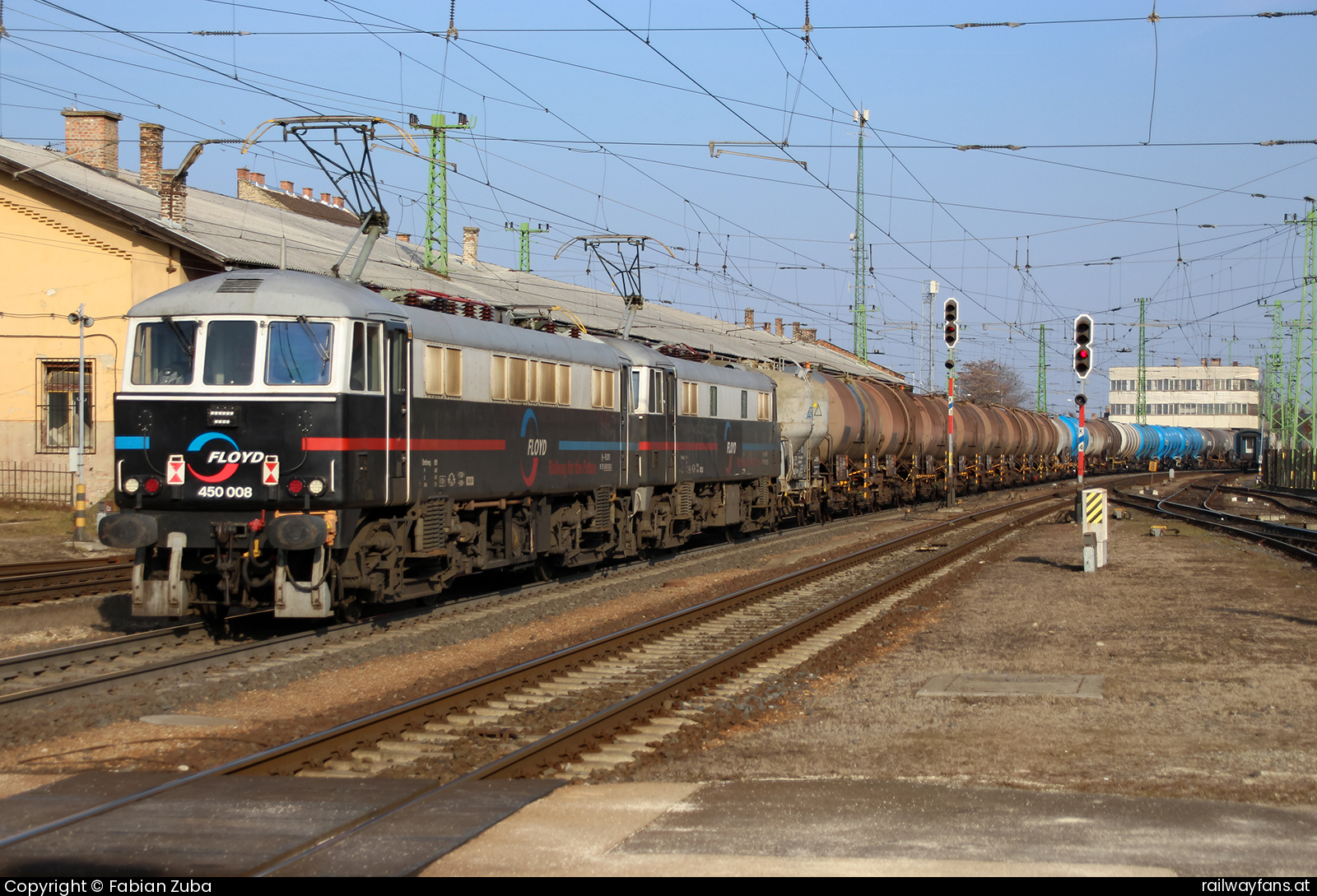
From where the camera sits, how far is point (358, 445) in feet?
43.4

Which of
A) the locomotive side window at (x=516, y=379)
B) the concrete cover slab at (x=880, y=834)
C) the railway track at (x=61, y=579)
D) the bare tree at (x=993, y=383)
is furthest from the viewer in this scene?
the bare tree at (x=993, y=383)

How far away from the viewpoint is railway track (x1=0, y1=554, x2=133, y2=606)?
1634 centimetres

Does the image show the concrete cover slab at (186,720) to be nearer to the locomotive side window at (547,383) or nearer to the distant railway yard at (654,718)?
the distant railway yard at (654,718)

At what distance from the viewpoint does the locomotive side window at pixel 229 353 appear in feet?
42.6

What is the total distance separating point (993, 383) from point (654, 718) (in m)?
148

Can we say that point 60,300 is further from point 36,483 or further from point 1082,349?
point 1082,349

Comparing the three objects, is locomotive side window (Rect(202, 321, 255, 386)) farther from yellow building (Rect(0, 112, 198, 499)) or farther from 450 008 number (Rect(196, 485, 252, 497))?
yellow building (Rect(0, 112, 198, 499))

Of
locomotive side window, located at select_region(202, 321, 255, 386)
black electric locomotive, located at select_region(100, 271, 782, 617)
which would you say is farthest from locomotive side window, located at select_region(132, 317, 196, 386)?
locomotive side window, located at select_region(202, 321, 255, 386)

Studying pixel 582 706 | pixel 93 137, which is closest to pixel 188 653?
pixel 582 706

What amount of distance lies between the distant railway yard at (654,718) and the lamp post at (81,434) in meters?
9.78

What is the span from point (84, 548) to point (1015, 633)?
17797mm

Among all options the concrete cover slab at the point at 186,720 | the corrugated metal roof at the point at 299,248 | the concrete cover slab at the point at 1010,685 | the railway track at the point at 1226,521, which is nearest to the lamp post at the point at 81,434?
the corrugated metal roof at the point at 299,248

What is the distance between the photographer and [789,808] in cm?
683
